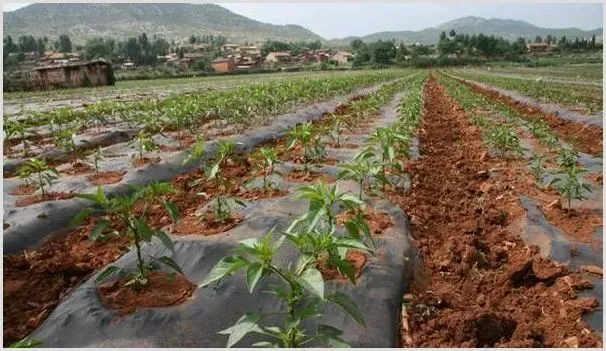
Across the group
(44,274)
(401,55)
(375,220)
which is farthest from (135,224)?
(401,55)

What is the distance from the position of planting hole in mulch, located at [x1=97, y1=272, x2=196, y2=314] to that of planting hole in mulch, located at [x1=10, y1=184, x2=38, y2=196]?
98.4 inches

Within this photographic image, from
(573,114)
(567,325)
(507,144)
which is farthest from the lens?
(573,114)

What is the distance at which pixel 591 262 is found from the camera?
11.1ft

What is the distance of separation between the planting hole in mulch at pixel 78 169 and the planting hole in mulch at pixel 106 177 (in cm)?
32

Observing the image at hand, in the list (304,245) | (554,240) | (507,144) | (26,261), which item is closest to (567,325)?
(554,240)

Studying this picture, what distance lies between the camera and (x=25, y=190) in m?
4.96

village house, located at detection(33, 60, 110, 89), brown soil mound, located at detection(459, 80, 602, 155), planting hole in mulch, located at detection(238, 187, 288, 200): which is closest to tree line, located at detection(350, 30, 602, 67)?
village house, located at detection(33, 60, 110, 89)

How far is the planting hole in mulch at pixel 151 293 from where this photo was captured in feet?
8.80

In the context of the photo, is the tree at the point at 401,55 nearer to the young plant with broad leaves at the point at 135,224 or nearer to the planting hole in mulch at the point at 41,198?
the planting hole in mulch at the point at 41,198

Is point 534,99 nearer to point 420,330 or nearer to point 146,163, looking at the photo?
point 146,163

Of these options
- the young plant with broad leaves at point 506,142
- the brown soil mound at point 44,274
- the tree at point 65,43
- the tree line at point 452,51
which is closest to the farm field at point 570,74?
the young plant with broad leaves at point 506,142

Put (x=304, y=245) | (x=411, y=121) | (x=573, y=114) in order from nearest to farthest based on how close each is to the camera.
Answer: (x=304, y=245) → (x=411, y=121) → (x=573, y=114)

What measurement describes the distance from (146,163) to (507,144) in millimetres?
4376

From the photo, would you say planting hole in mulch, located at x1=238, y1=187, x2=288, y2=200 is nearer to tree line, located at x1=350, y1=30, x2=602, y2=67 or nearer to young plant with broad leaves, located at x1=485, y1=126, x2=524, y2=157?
young plant with broad leaves, located at x1=485, y1=126, x2=524, y2=157
